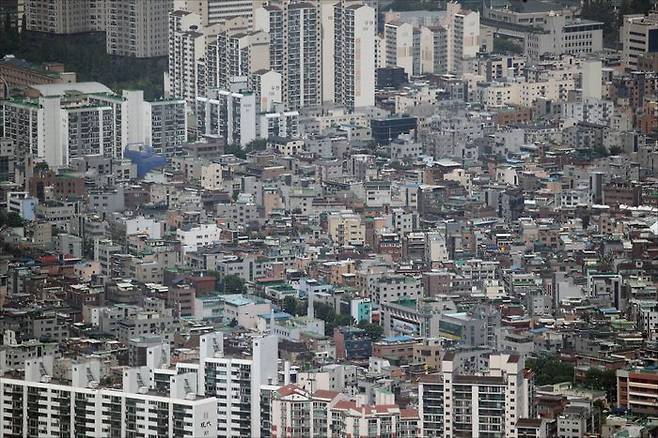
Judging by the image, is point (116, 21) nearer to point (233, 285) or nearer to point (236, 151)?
point (236, 151)

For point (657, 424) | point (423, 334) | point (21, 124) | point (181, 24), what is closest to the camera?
point (657, 424)

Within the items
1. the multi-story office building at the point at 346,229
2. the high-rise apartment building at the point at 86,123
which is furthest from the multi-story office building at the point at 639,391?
the high-rise apartment building at the point at 86,123

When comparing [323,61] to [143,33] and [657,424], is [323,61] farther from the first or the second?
[657,424]

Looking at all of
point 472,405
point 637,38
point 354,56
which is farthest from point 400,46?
point 472,405

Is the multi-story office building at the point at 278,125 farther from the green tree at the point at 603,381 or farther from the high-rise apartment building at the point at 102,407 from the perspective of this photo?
the high-rise apartment building at the point at 102,407

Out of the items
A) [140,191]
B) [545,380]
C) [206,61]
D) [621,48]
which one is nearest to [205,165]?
[140,191]
